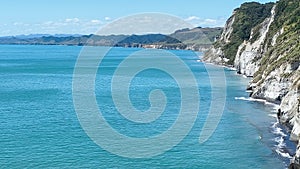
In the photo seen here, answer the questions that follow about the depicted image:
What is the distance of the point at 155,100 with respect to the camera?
6762 cm

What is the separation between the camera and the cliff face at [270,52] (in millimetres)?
51625

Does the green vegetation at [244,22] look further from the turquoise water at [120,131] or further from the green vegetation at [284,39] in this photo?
the turquoise water at [120,131]

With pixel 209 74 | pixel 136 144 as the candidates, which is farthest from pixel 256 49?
pixel 136 144

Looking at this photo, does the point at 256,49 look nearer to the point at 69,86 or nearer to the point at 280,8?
the point at 280,8

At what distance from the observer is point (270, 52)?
276 feet

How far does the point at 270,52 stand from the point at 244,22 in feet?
200

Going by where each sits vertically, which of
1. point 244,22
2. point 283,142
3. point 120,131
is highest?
point 244,22

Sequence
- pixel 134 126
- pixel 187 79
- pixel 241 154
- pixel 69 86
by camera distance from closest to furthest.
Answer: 1. pixel 241 154
2. pixel 134 126
3. pixel 69 86
4. pixel 187 79

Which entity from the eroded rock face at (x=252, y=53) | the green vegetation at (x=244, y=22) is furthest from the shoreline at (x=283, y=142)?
the green vegetation at (x=244, y=22)

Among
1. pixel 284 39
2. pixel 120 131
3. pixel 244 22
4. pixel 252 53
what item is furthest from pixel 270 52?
pixel 244 22

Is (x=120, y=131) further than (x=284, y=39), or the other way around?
(x=284, y=39)

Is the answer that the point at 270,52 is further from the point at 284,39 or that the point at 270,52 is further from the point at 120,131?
the point at 120,131

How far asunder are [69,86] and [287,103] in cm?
4479

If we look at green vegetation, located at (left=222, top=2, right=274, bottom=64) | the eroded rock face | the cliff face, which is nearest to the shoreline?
the cliff face
